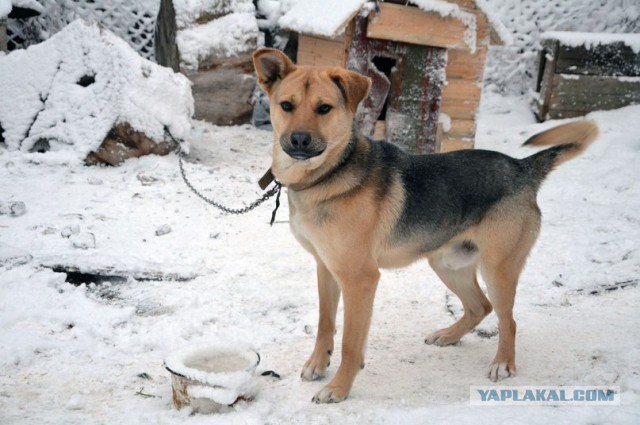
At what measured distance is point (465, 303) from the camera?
3936 millimetres

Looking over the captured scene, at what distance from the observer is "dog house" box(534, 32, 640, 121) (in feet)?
26.2

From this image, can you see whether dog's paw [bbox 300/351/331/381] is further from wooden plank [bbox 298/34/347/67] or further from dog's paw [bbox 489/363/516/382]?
wooden plank [bbox 298/34/347/67]

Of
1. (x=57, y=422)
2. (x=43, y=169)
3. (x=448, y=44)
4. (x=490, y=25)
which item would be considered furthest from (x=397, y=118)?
(x=57, y=422)

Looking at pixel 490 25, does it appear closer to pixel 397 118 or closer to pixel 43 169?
pixel 397 118

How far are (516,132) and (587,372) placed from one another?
5.51 metres

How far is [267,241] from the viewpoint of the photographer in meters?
5.28

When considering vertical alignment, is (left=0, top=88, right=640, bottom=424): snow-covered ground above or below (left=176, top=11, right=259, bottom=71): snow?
below

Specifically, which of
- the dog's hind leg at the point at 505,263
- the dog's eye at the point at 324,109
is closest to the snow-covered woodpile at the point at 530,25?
the dog's hind leg at the point at 505,263

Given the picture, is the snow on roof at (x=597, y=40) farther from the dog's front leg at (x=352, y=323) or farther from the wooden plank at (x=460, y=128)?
the dog's front leg at (x=352, y=323)

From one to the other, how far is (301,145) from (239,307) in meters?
1.61

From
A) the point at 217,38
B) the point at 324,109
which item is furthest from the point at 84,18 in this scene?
Answer: the point at 324,109

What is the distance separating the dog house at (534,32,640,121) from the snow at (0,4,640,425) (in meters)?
1.82

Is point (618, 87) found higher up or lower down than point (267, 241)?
higher up

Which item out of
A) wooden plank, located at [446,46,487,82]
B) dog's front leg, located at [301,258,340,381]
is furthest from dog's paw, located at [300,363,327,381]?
wooden plank, located at [446,46,487,82]
